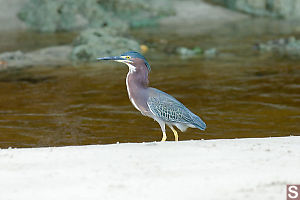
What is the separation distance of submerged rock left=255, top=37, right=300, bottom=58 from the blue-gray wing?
25.1ft

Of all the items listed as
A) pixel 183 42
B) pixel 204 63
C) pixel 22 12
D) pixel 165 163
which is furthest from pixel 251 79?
pixel 22 12

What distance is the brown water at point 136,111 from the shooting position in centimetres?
557

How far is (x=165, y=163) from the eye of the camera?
128 inches

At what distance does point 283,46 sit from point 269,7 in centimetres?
745

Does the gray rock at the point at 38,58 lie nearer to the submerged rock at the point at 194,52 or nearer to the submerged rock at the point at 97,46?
the submerged rock at the point at 97,46

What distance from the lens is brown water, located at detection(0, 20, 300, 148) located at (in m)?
5.57

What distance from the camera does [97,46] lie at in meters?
11.2

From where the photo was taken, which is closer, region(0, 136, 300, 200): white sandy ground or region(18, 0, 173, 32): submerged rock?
region(0, 136, 300, 200): white sandy ground

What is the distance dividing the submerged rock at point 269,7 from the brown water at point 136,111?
26.8 feet
